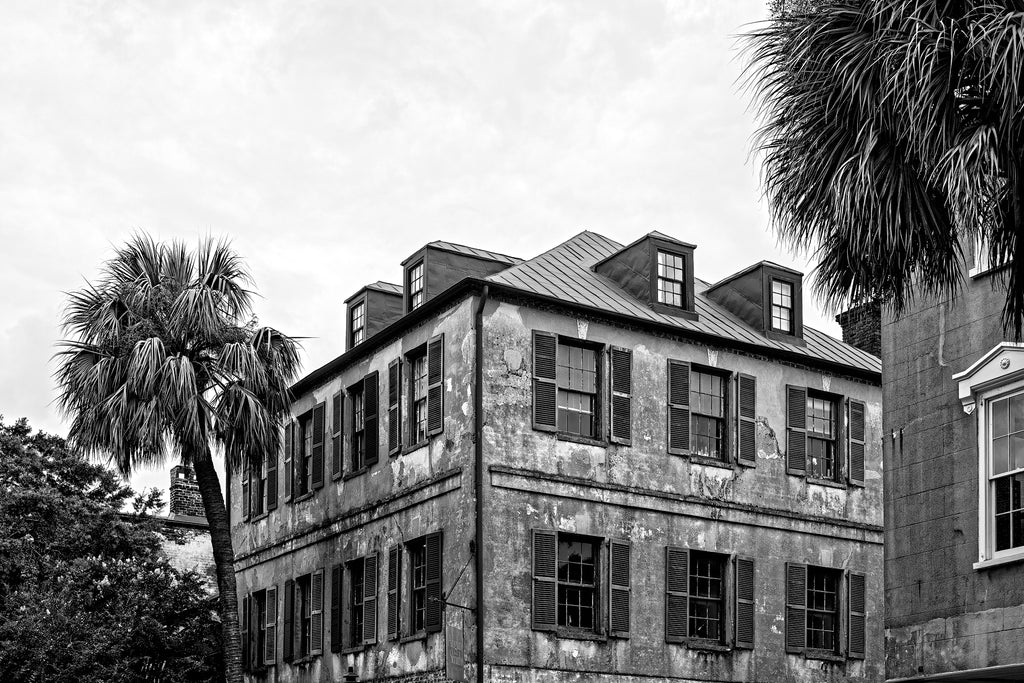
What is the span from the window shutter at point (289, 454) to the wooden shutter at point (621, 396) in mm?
8480

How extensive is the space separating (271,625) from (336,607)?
334cm

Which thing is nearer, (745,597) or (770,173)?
(770,173)

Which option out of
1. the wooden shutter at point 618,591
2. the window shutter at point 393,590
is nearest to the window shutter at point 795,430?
the wooden shutter at point 618,591

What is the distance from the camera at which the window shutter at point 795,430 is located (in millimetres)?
26516

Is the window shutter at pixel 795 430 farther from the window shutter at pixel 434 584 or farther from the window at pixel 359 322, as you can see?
the window at pixel 359 322

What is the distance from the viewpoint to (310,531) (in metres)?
28.6

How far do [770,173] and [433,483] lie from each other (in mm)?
12566

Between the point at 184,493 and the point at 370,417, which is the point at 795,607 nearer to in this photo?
the point at 370,417

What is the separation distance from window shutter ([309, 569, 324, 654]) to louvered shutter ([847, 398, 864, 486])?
10.5 metres

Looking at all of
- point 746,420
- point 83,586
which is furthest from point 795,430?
point 83,586

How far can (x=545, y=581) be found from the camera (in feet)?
75.3

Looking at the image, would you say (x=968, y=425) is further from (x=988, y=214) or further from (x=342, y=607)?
(x=342, y=607)

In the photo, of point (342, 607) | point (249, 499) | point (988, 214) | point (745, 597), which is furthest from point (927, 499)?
point (249, 499)

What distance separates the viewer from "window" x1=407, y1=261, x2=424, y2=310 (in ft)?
88.8
